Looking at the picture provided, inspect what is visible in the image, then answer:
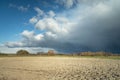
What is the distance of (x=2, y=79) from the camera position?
1817 cm

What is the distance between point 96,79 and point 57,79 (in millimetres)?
4045

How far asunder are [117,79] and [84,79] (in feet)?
10.3

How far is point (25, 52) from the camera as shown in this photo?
161m

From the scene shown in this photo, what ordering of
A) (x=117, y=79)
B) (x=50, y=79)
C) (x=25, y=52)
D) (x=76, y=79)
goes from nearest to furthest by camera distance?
1. (x=117, y=79)
2. (x=76, y=79)
3. (x=50, y=79)
4. (x=25, y=52)

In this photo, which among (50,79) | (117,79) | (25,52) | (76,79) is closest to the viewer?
(117,79)

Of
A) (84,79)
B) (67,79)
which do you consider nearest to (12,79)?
(67,79)

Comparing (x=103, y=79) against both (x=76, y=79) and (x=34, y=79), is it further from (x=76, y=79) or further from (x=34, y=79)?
(x=34, y=79)

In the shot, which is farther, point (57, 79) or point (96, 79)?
point (57, 79)

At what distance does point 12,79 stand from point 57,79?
534 cm

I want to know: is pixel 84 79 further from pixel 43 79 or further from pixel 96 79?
pixel 43 79

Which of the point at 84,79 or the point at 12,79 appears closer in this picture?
the point at 84,79

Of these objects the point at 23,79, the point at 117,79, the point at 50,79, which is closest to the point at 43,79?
the point at 50,79

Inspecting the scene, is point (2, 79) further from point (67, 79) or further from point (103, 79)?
point (103, 79)

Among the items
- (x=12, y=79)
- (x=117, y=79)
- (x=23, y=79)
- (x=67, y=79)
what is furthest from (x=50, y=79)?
(x=117, y=79)
